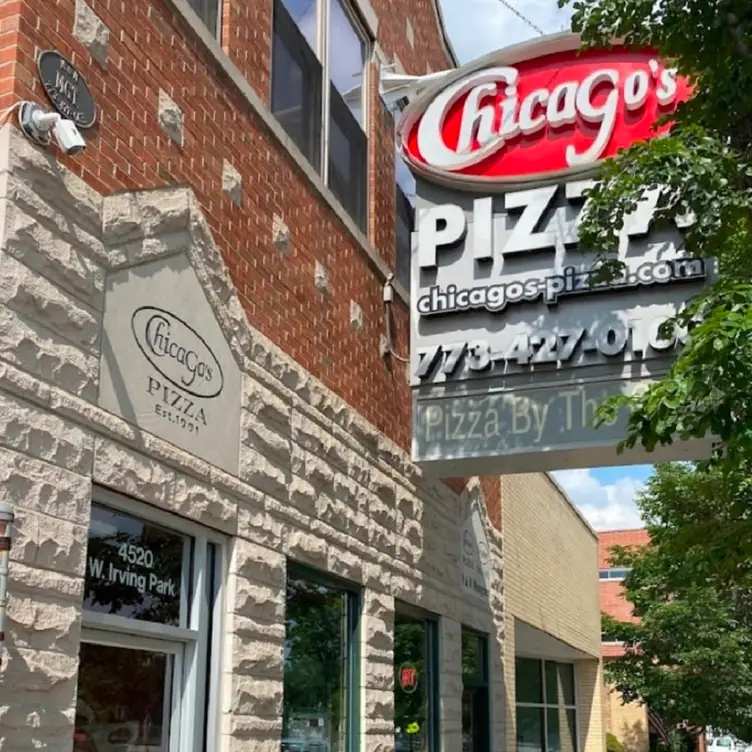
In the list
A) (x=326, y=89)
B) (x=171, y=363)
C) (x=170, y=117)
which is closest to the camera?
(x=171, y=363)

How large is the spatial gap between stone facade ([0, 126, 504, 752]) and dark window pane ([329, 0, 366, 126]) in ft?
10.1

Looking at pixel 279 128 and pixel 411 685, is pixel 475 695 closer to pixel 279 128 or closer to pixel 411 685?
pixel 411 685

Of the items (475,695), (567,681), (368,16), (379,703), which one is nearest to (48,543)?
(379,703)

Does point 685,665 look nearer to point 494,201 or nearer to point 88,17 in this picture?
point 494,201

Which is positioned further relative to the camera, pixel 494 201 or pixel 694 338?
pixel 494 201

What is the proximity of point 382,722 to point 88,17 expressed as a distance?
5929 mm

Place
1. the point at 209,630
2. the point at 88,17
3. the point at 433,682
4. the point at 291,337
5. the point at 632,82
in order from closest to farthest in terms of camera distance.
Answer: the point at 88,17 → the point at 209,630 → the point at 291,337 → the point at 632,82 → the point at 433,682

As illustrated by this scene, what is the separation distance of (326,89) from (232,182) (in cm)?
262

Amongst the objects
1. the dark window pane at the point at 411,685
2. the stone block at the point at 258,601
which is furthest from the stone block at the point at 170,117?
the dark window pane at the point at 411,685

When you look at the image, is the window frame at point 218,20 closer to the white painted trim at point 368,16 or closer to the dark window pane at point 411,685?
the white painted trim at point 368,16

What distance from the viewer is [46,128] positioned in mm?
4957

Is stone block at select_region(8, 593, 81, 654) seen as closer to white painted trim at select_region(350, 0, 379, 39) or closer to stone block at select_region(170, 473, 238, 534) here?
stone block at select_region(170, 473, 238, 534)

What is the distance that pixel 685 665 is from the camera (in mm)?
23844

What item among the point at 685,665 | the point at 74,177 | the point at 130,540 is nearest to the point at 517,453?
the point at 130,540
